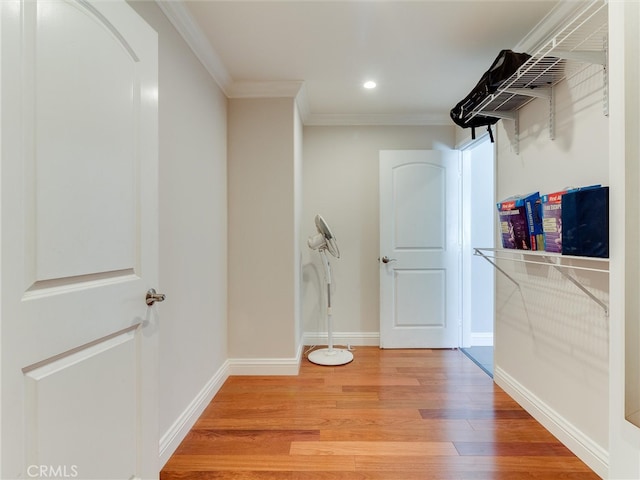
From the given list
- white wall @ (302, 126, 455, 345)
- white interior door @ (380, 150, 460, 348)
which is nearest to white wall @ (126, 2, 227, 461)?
white wall @ (302, 126, 455, 345)

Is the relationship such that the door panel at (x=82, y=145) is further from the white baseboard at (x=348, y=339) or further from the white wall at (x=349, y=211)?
the white baseboard at (x=348, y=339)

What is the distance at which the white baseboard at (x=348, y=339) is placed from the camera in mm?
3402

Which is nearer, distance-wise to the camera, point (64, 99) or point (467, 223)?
point (64, 99)

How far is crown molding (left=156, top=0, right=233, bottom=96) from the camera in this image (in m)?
1.68

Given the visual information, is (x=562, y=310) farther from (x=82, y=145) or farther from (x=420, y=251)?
(x=82, y=145)

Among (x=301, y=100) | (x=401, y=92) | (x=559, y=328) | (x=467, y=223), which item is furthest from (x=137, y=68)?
(x=467, y=223)

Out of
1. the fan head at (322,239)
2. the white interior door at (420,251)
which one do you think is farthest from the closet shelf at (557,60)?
the fan head at (322,239)

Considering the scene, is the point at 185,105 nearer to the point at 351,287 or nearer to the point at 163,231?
the point at 163,231

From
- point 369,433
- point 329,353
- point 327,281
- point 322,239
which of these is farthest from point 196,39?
point 329,353

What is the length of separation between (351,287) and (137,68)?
2704mm

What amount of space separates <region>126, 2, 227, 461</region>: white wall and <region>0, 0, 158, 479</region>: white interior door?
388 millimetres

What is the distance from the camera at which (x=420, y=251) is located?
10.9 ft

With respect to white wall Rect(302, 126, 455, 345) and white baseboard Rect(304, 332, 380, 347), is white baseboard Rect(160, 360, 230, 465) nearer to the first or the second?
white baseboard Rect(304, 332, 380, 347)

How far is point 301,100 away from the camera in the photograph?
A: 2.85 m
